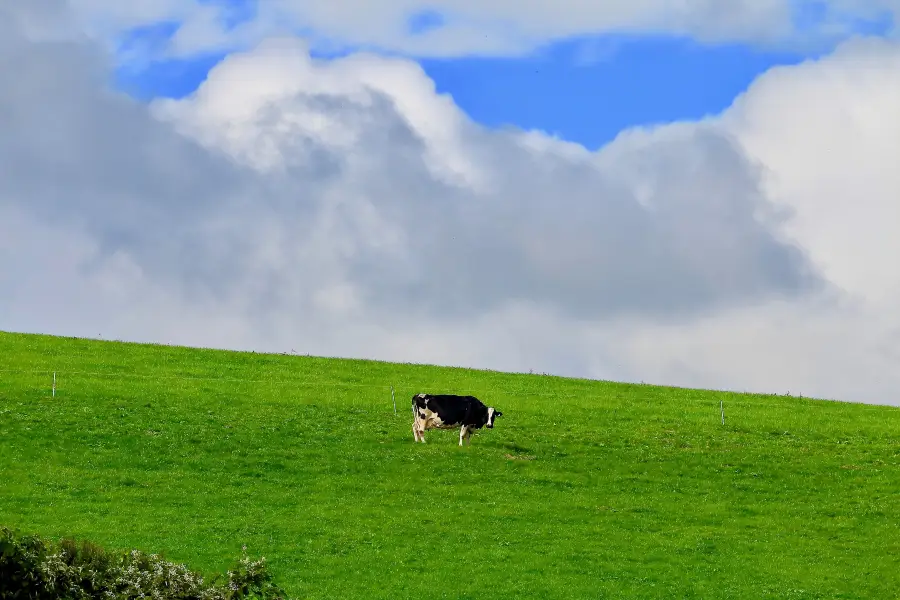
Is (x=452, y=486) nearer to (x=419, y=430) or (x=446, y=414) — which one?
(x=446, y=414)

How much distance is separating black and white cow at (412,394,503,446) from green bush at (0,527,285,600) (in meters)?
29.1

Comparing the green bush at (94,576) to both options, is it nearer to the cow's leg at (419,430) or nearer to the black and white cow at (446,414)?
the black and white cow at (446,414)

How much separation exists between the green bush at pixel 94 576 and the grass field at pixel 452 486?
13815 millimetres

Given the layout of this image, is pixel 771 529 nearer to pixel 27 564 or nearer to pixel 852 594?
pixel 852 594

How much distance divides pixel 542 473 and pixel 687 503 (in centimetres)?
519

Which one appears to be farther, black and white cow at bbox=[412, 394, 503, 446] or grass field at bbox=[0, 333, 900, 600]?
black and white cow at bbox=[412, 394, 503, 446]

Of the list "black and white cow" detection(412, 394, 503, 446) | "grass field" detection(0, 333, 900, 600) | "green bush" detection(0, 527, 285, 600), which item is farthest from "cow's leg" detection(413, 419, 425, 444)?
"green bush" detection(0, 527, 285, 600)

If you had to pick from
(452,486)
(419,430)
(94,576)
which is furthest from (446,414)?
(94,576)

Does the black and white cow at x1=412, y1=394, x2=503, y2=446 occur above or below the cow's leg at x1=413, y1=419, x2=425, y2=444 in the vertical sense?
above

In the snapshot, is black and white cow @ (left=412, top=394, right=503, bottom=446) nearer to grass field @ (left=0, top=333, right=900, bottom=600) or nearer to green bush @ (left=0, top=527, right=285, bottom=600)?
grass field @ (left=0, top=333, right=900, bottom=600)

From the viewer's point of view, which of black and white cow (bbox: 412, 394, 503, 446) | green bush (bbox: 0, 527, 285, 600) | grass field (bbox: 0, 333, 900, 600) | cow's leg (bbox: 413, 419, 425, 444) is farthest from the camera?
cow's leg (bbox: 413, 419, 425, 444)

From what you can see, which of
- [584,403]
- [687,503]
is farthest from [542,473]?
[584,403]

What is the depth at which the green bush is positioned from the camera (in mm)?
15539

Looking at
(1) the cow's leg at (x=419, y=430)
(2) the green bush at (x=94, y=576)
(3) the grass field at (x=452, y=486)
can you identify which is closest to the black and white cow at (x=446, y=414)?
(1) the cow's leg at (x=419, y=430)
